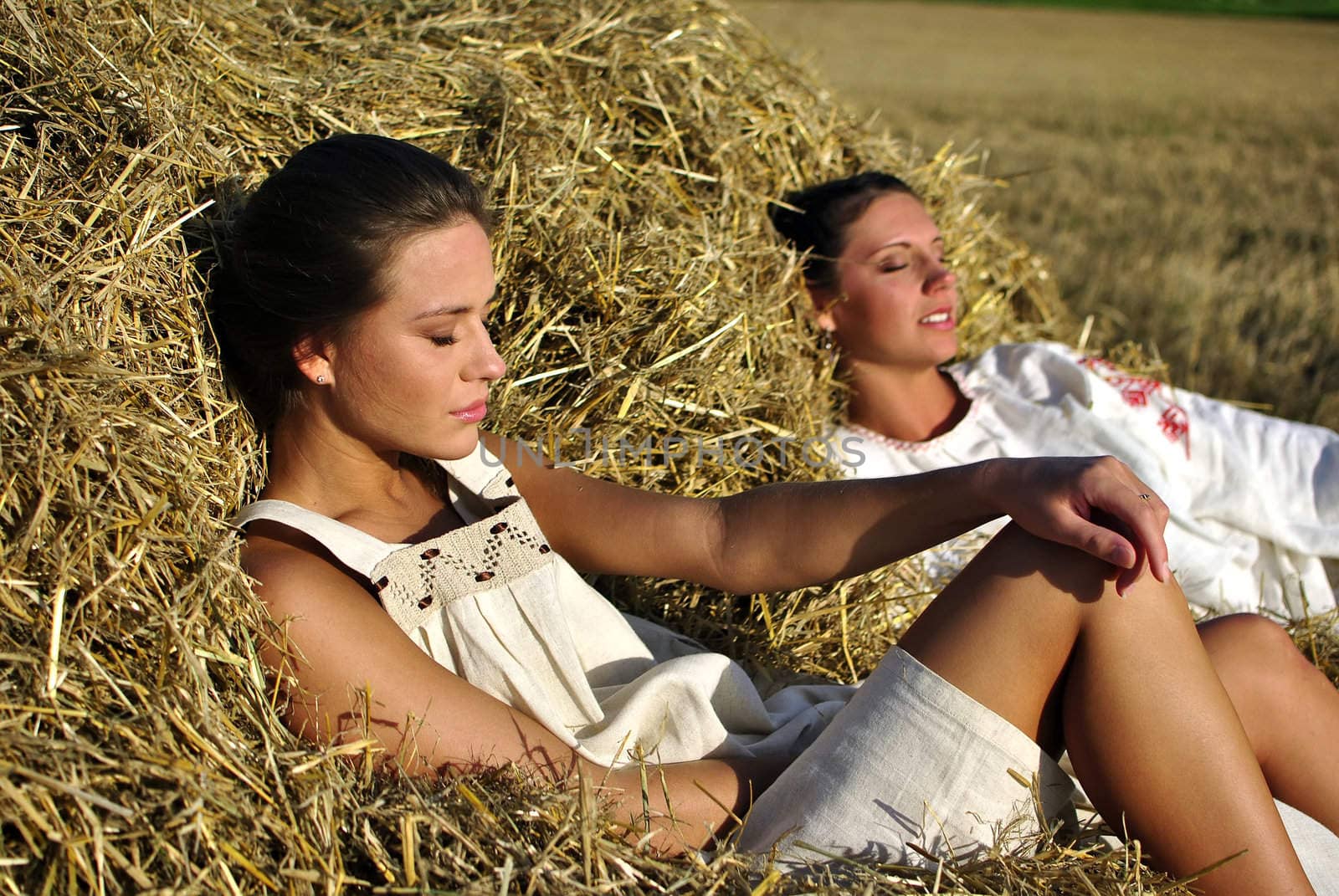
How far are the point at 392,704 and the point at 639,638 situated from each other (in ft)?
A: 2.41

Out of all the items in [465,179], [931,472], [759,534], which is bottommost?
[759,534]

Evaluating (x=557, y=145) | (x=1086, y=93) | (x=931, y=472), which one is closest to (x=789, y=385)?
(x=557, y=145)

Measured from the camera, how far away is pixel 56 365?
181 centimetres

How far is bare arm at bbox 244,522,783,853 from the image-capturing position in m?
1.84

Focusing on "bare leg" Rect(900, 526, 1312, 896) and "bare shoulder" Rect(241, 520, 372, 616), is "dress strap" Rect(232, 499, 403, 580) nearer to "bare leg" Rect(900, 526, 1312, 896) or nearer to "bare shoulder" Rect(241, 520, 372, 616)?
"bare shoulder" Rect(241, 520, 372, 616)

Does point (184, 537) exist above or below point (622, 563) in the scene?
above

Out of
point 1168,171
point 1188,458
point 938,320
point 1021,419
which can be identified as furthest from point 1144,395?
point 1168,171

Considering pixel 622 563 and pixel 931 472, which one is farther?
pixel 622 563

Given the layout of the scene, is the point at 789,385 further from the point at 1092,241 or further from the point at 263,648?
the point at 1092,241

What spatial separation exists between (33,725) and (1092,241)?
7128mm

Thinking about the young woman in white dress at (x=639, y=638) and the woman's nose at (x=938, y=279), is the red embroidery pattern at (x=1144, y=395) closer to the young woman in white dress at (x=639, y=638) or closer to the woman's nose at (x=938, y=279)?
the woman's nose at (x=938, y=279)

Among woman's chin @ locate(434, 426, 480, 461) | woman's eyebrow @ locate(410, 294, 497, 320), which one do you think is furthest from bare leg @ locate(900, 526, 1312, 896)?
woman's eyebrow @ locate(410, 294, 497, 320)

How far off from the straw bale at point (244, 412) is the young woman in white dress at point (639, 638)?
10cm

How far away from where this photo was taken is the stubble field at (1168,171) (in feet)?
17.7
